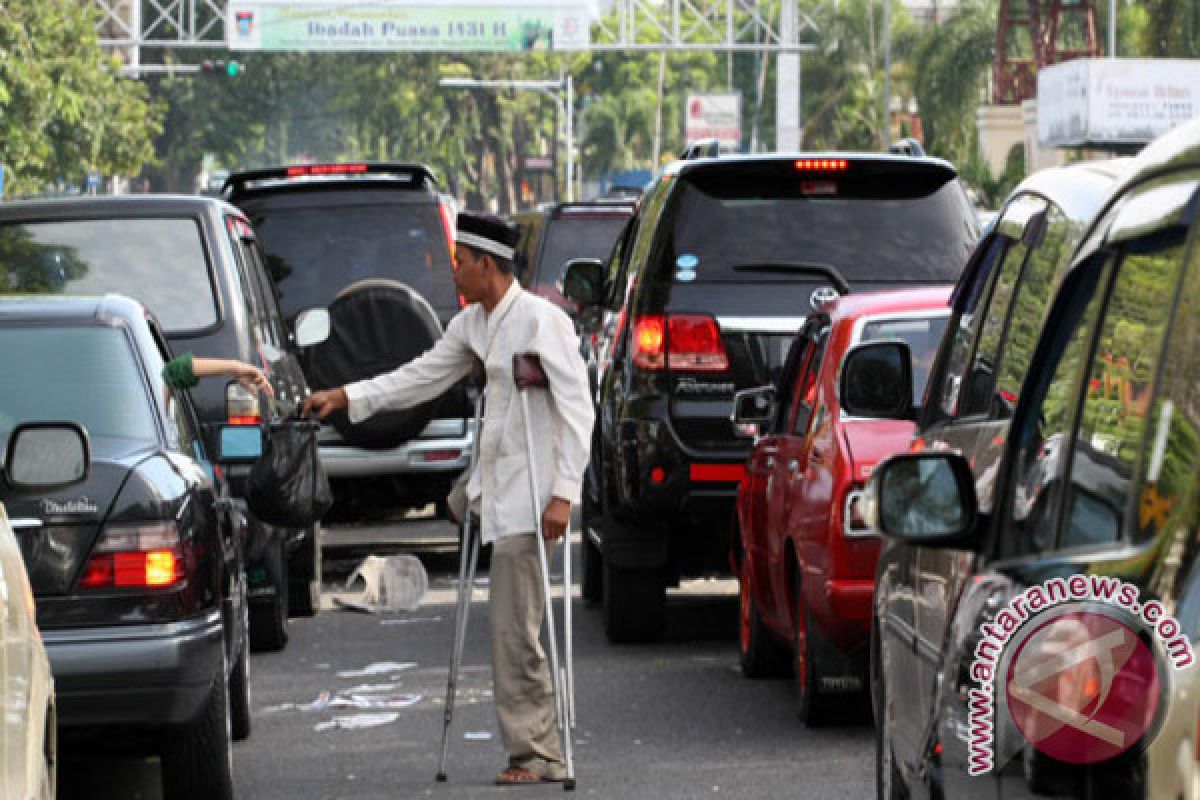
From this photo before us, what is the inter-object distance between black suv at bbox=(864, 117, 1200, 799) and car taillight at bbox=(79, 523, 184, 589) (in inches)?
113

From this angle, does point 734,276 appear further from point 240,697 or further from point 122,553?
point 122,553

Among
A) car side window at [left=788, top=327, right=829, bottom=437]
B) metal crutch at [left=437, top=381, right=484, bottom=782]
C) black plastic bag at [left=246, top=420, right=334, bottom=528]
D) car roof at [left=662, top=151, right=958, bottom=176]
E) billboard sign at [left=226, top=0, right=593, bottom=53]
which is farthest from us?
billboard sign at [left=226, top=0, right=593, bottom=53]

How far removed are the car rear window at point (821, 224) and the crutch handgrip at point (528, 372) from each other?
2.74 meters

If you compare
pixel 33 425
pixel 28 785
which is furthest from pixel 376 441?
pixel 28 785

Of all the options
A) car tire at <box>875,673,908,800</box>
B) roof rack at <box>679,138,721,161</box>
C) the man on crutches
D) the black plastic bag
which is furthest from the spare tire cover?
car tire at <box>875,673,908,800</box>

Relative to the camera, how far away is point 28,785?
4.99m

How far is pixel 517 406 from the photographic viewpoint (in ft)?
28.3

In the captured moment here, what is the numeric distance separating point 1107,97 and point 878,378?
54.5 meters

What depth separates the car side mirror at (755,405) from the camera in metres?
10.5

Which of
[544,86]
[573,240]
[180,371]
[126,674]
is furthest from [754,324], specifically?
[544,86]

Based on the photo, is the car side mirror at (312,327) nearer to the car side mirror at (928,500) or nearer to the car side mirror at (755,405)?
the car side mirror at (755,405)

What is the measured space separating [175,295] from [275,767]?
296 cm

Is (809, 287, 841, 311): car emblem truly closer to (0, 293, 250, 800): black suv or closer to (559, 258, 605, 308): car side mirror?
(559, 258, 605, 308): car side mirror

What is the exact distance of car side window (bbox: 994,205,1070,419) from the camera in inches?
208
